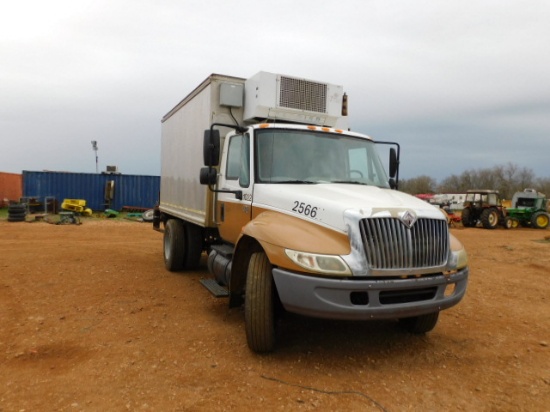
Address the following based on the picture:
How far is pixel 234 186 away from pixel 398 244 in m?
2.39

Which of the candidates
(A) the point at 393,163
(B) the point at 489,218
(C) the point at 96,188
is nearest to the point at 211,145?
(A) the point at 393,163

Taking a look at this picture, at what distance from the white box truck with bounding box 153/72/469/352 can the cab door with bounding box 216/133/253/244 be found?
0.01 m

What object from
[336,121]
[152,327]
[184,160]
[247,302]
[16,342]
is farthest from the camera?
[184,160]

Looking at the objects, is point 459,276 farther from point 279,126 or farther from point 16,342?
point 16,342

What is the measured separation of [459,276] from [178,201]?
5549 millimetres

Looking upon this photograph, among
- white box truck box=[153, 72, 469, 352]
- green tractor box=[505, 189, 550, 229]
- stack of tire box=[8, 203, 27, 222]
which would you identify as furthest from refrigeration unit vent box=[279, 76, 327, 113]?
green tractor box=[505, 189, 550, 229]

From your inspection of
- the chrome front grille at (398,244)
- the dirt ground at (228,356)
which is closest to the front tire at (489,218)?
the dirt ground at (228,356)

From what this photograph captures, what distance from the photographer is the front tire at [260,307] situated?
408 centimetres

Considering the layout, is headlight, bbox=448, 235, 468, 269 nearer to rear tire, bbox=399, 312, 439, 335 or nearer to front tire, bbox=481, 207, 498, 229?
rear tire, bbox=399, 312, 439, 335

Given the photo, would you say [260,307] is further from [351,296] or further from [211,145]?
[211,145]

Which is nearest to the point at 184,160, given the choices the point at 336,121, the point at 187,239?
the point at 187,239

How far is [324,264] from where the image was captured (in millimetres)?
3678

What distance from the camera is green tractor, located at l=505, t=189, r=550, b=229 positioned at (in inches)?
958

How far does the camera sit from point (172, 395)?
11.2 feet
